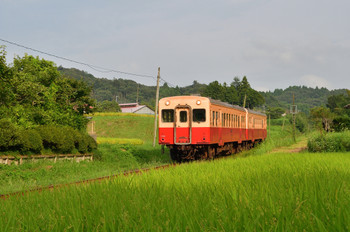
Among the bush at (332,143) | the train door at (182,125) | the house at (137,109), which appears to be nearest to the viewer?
the train door at (182,125)

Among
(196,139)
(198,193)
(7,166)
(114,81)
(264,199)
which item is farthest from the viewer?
(114,81)

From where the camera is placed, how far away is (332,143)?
21.3 meters

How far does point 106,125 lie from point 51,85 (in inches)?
1487

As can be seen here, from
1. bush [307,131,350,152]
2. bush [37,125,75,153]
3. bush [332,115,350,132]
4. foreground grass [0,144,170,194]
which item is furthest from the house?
bush [307,131,350,152]

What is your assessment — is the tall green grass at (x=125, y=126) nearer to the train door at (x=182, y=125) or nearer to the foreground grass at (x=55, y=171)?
the foreground grass at (x=55, y=171)

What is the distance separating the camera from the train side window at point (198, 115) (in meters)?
17.9

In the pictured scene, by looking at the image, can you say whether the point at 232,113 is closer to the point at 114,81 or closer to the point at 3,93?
the point at 3,93

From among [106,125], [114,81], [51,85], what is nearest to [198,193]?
[51,85]

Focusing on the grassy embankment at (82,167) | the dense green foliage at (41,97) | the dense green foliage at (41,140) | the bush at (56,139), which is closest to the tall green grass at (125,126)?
the grassy embankment at (82,167)

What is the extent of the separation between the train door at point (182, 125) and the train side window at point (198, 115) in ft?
0.95

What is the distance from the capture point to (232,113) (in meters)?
22.6

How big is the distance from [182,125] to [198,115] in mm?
934

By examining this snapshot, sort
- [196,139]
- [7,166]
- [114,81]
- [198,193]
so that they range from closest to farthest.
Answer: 1. [198,193]
2. [7,166]
3. [196,139]
4. [114,81]

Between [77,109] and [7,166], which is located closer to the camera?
[7,166]
